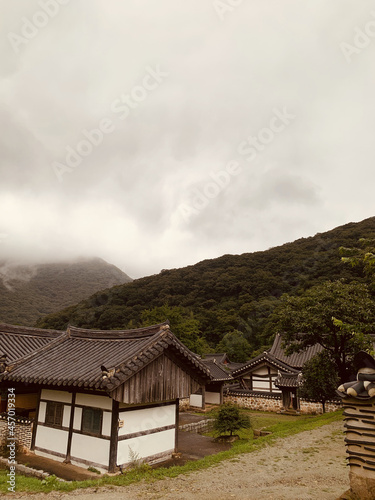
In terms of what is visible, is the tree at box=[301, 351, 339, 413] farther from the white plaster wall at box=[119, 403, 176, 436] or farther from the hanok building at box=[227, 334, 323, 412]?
the white plaster wall at box=[119, 403, 176, 436]

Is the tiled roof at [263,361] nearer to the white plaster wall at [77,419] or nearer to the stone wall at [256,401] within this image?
the stone wall at [256,401]

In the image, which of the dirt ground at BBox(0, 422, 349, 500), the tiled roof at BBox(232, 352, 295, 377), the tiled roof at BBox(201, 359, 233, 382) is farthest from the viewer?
the tiled roof at BBox(232, 352, 295, 377)

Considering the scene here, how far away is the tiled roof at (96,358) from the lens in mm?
12102

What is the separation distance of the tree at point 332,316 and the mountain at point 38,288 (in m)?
98.7

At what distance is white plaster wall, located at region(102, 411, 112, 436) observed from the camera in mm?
12812

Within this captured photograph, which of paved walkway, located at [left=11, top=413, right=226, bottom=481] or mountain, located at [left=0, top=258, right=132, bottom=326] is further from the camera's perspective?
mountain, located at [left=0, top=258, right=132, bottom=326]

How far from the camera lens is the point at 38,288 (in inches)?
6137

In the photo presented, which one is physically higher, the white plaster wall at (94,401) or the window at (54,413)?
the white plaster wall at (94,401)

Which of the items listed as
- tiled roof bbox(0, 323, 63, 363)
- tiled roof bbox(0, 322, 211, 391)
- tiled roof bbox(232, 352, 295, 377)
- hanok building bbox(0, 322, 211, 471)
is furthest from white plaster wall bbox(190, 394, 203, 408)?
tiled roof bbox(0, 322, 211, 391)

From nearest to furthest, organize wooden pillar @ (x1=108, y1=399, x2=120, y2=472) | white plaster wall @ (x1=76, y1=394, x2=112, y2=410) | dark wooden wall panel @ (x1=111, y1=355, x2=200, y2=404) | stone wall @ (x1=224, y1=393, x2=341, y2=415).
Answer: wooden pillar @ (x1=108, y1=399, x2=120, y2=472) → dark wooden wall panel @ (x1=111, y1=355, x2=200, y2=404) → white plaster wall @ (x1=76, y1=394, x2=112, y2=410) → stone wall @ (x1=224, y1=393, x2=341, y2=415)

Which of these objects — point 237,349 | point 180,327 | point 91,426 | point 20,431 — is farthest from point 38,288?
point 91,426

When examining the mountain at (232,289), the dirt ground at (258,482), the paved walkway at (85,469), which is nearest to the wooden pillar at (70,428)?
the paved walkway at (85,469)

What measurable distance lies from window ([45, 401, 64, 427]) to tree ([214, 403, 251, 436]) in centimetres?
962

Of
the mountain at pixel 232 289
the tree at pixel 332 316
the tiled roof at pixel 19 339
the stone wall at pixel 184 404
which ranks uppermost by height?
the mountain at pixel 232 289
